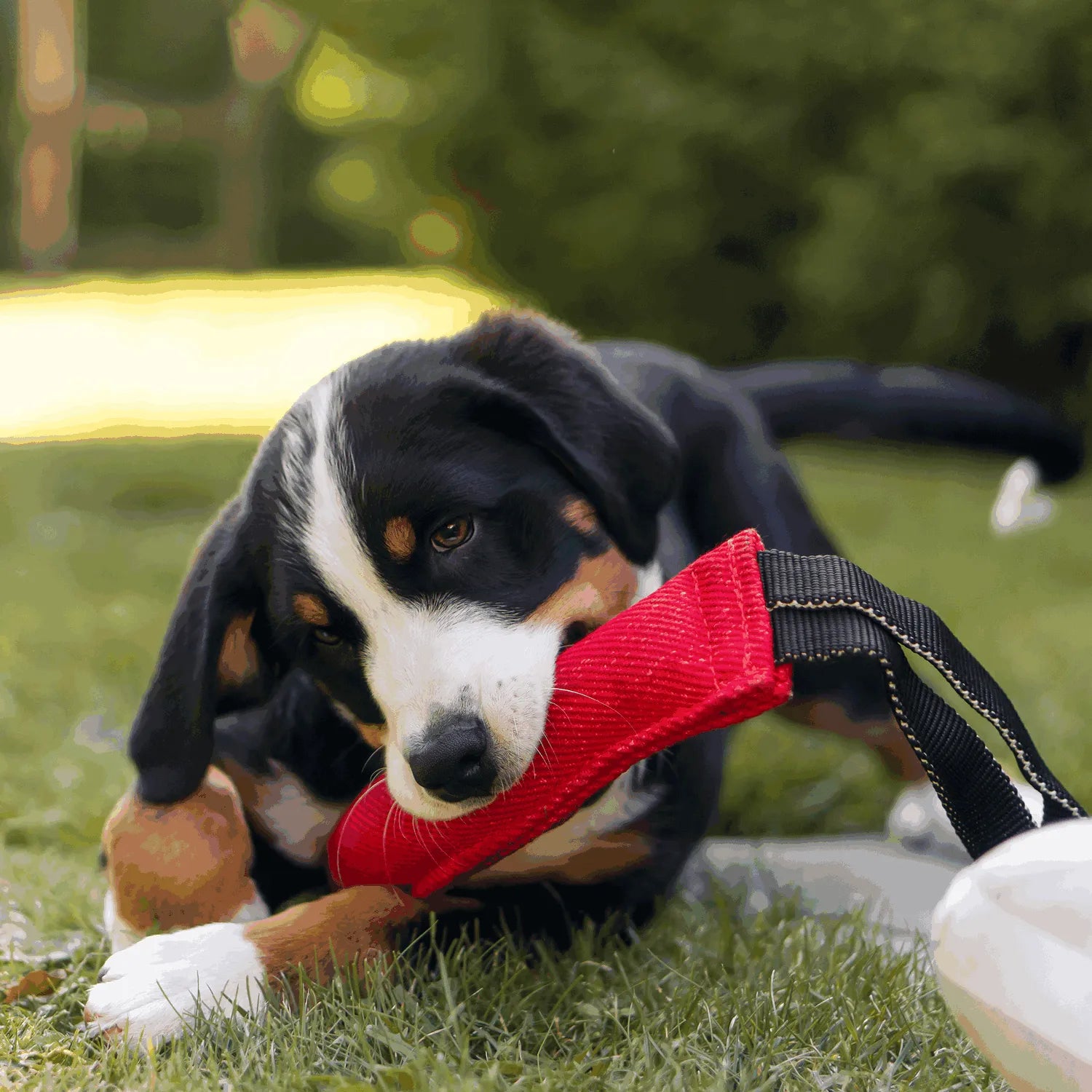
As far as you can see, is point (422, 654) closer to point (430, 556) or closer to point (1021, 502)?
point (430, 556)

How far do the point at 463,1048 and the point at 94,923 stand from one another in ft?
2.83

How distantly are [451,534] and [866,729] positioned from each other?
58.8 inches

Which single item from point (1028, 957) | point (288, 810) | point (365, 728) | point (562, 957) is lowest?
point (562, 957)

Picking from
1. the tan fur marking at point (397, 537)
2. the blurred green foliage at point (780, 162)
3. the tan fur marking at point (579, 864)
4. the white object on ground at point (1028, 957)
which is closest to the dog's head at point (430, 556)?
the tan fur marking at point (397, 537)

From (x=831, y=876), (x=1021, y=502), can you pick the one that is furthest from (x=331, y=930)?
(x=1021, y=502)

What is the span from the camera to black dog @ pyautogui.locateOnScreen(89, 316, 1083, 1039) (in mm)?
1918

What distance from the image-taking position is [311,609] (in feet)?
6.76

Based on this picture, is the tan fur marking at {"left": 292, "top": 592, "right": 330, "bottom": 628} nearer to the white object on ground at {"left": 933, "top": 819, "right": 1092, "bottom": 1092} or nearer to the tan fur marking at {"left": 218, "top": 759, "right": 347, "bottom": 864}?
the tan fur marking at {"left": 218, "top": 759, "right": 347, "bottom": 864}

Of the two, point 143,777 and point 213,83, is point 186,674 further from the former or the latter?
point 213,83

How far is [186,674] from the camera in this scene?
2.08 m

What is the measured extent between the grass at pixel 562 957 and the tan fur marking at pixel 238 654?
18.9 inches

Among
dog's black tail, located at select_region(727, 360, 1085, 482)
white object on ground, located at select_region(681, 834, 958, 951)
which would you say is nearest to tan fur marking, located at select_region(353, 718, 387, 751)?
white object on ground, located at select_region(681, 834, 958, 951)

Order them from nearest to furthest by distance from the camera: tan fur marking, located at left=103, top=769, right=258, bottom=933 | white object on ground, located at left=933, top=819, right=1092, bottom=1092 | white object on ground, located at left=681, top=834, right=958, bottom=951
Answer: white object on ground, located at left=933, top=819, right=1092, bottom=1092 → tan fur marking, located at left=103, top=769, right=258, bottom=933 → white object on ground, located at left=681, top=834, right=958, bottom=951

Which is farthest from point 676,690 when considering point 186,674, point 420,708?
point 186,674
